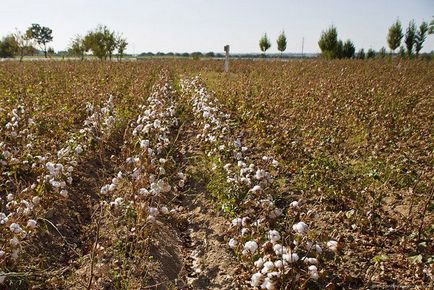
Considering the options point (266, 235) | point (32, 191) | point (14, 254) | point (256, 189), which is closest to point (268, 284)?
point (266, 235)

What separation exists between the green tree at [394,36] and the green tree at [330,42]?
374cm

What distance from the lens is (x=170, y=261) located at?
363cm

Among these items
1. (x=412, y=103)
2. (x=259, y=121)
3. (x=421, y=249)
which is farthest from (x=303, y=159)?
(x=412, y=103)

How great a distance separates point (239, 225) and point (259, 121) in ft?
11.8

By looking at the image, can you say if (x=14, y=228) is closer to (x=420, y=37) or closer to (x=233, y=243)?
(x=233, y=243)

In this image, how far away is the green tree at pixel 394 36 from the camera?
2755cm

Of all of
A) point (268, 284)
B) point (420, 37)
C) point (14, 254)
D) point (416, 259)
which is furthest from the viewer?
point (420, 37)

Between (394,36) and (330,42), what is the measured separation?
177 inches

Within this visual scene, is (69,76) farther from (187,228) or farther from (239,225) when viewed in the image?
(239,225)

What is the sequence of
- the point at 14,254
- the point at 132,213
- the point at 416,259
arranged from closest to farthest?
1. the point at 416,259
2. the point at 14,254
3. the point at 132,213

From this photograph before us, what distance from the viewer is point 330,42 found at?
2906cm

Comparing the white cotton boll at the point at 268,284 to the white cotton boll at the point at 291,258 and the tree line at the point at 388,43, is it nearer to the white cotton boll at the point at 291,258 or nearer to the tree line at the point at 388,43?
the white cotton boll at the point at 291,258

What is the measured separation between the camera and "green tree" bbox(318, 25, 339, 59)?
94.2 ft

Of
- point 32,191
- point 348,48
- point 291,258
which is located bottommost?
point 291,258
